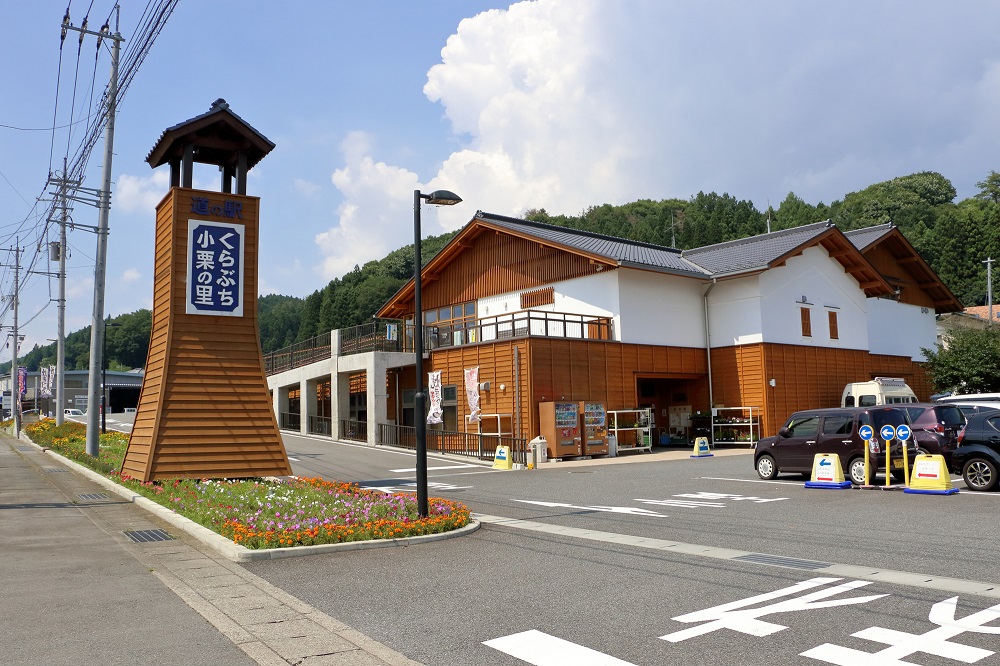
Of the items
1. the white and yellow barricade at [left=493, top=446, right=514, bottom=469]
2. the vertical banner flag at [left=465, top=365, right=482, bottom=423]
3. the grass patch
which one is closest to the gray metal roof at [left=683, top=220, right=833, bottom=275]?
the vertical banner flag at [left=465, top=365, right=482, bottom=423]

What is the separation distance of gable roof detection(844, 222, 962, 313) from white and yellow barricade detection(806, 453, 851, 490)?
85.0 feet

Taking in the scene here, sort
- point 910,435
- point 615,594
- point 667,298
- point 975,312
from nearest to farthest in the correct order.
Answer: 1. point 615,594
2. point 910,435
3. point 667,298
4. point 975,312

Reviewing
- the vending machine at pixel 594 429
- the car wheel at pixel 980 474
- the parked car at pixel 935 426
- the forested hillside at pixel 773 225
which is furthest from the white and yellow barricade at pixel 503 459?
the forested hillside at pixel 773 225

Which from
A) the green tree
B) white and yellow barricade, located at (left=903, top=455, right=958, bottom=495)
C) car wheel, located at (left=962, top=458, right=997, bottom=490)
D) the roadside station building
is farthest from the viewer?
the green tree

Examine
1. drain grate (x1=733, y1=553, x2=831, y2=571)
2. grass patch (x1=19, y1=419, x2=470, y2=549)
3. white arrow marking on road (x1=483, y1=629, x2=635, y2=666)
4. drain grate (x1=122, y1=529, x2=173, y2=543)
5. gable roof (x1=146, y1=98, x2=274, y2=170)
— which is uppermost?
gable roof (x1=146, y1=98, x2=274, y2=170)

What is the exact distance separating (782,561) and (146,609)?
20.9 ft

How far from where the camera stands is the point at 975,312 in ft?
221

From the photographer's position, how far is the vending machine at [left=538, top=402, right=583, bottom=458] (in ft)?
83.7

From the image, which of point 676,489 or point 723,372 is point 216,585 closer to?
point 676,489

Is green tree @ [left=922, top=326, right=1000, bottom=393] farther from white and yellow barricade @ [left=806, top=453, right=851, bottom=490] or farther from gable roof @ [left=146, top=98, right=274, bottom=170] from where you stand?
gable roof @ [left=146, top=98, right=274, bottom=170]

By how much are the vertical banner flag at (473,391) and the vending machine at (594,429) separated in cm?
382

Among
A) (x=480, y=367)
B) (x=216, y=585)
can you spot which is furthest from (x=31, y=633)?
(x=480, y=367)

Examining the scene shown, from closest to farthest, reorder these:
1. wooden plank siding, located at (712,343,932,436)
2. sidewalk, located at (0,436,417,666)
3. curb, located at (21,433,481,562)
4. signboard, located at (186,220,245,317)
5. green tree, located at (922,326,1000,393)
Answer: sidewalk, located at (0,436,417,666), curb, located at (21,433,481,562), signboard, located at (186,220,245,317), wooden plank siding, located at (712,343,932,436), green tree, located at (922,326,1000,393)

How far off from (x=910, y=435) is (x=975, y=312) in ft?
204
